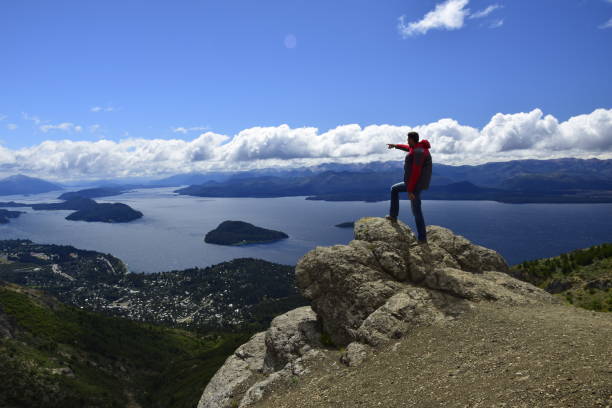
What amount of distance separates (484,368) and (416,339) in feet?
13.0

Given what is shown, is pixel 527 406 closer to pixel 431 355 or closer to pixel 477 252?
pixel 431 355

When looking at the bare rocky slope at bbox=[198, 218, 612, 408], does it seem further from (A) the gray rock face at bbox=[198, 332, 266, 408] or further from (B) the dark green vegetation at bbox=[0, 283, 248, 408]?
(B) the dark green vegetation at bbox=[0, 283, 248, 408]

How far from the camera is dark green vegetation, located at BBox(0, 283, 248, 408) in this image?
3014 inches

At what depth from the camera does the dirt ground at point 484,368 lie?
32.2 feet

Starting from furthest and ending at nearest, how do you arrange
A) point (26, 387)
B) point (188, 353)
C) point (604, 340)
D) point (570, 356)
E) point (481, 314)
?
point (188, 353), point (26, 387), point (481, 314), point (604, 340), point (570, 356)

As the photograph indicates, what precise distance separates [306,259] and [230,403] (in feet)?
31.1

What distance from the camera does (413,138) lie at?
19750 mm

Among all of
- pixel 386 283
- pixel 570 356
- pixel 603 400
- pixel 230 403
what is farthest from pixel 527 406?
pixel 230 403

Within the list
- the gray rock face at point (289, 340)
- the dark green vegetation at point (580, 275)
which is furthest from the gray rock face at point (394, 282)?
the dark green vegetation at point (580, 275)

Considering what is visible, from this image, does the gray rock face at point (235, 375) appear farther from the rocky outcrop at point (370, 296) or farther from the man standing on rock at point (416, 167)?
the man standing on rock at point (416, 167)

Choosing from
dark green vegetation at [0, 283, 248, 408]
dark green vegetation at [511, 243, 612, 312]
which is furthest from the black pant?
dark green vegetation at [0, 283, 248, 408]

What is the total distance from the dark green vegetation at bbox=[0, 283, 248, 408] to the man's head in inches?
3370

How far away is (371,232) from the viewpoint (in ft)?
78.3

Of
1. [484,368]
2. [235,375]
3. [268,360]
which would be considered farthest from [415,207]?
[235,375]
